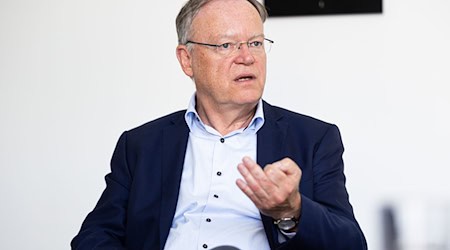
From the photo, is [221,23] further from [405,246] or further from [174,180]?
[405,246]

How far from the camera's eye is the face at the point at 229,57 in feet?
6.82

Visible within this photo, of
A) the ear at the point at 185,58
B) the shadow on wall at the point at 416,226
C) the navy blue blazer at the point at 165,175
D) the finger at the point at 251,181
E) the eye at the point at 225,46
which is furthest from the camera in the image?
the shadow on wall at the point at 416,226

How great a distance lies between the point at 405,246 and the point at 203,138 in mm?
1002

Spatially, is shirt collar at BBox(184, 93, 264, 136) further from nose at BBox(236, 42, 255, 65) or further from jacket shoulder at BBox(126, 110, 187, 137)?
nose at BBox(236, 42, 255, 65)

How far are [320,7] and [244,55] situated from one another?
31.1 inches

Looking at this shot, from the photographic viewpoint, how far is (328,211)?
6.18 ft

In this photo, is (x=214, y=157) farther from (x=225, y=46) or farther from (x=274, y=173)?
(x=274, y=173)

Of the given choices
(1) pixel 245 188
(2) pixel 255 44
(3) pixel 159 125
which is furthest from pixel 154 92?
(1) pixel 245 188

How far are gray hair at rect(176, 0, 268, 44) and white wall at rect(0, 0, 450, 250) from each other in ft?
2.09

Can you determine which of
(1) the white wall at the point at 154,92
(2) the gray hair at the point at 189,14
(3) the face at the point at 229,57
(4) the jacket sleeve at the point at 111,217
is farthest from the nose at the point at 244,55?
(1) the white wall at the point at 154,92

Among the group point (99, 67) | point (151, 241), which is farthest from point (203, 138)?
point (99, 67)

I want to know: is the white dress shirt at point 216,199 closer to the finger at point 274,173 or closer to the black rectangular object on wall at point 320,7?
the finger at point 274,173

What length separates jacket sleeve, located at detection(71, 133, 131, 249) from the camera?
2.07 metres

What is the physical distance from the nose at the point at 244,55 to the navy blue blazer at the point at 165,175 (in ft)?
0.59
